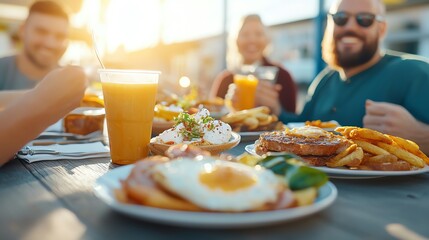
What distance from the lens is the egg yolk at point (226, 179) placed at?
75cm

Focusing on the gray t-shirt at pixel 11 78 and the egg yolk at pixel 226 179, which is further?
the gray t-shirt at pixel 11 78

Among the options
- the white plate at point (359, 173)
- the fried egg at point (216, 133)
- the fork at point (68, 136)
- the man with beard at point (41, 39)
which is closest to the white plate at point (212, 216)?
the white plate at point (359, 173)

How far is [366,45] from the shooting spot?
3443mm

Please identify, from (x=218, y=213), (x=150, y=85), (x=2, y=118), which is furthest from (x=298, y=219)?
(x=2, y=118)

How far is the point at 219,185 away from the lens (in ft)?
2.47

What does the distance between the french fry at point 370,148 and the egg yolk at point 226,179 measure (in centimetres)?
71

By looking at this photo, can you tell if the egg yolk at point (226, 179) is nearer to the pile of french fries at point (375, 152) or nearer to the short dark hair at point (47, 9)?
the pile of french fries at point (375, 152)

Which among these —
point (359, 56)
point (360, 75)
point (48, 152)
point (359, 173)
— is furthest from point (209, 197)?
point (359, 56)

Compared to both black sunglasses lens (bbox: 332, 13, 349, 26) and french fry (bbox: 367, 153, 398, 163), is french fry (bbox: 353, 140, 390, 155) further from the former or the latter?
black sunglasses lens (bbox: 332, 13, 349, 26)

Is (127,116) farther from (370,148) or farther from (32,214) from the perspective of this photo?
(370,148)

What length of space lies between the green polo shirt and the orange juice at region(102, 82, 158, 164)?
1.99 m

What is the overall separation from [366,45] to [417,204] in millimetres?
2709

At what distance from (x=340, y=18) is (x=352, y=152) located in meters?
2.34

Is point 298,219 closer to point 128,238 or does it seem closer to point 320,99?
point 128,238
